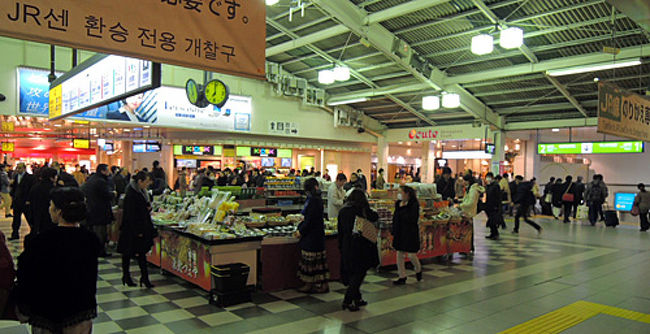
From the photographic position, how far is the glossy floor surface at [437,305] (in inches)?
173

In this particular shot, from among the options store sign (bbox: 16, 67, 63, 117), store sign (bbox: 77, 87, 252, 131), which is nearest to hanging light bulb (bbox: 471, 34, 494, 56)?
store sign (bbox: 77, 87, 252, 131)

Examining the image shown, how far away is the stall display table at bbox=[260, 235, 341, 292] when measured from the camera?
216 inches

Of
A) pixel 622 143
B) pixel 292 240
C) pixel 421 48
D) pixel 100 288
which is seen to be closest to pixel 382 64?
pixel 421 48

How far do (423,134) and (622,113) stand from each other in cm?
1273

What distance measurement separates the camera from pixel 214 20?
263cm

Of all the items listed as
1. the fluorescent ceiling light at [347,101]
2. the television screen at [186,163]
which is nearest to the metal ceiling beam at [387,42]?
the fluorescent ceiling light at [347,101]

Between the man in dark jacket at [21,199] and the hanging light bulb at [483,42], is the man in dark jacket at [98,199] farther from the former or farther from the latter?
the hanging light bulb at [483,42]

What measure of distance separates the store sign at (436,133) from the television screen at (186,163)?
8.91 meters

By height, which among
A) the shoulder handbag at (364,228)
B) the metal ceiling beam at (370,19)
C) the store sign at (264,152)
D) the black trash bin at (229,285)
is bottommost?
the black trash bin at (229,285)

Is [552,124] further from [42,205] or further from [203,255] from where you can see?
[42,205]

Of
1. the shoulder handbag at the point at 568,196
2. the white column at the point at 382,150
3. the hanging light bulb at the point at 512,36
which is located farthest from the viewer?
the white column at the point at 382,150

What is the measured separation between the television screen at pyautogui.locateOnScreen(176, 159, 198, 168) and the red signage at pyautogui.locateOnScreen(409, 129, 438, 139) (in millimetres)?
9300

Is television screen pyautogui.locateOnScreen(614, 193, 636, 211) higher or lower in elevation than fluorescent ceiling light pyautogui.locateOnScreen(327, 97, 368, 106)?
lower

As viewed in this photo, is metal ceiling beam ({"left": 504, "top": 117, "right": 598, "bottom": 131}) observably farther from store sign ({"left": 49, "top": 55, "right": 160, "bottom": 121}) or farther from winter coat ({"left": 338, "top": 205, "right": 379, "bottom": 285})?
store sign ({"left": 49, "top": 55, "right": 160, "bottom": 121})
